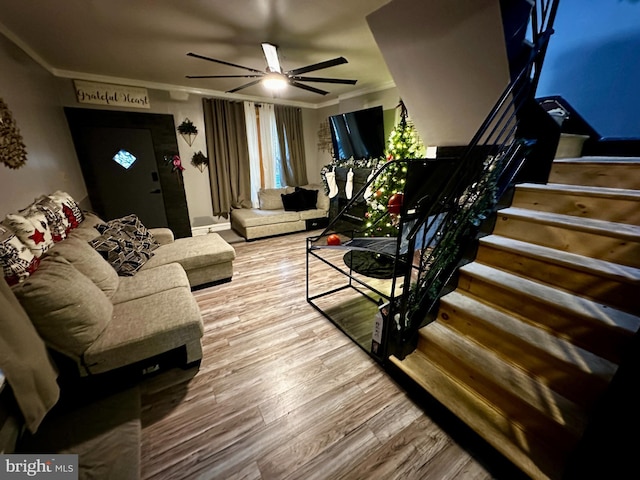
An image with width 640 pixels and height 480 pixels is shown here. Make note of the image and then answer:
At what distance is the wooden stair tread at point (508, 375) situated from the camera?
1065mm

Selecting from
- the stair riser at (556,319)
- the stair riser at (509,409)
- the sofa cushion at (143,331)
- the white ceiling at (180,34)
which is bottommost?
the stair riser at (509,409)

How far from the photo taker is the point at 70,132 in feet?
11.7

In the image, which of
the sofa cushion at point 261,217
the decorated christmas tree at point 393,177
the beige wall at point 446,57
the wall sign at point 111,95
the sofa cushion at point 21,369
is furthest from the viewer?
the sofa cushion at point 261,217

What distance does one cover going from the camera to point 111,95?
3.70 metres

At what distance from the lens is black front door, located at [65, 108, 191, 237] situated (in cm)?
375

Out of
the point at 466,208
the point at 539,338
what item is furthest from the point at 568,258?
the point at 466,208

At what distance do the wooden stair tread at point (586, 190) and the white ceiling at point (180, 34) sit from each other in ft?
5.85

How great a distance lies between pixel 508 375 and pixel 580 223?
3.28ft

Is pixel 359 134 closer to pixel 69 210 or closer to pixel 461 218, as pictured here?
pixel 461 218

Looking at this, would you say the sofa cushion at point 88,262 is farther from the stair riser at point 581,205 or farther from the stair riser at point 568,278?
the stair riser at point 581,205

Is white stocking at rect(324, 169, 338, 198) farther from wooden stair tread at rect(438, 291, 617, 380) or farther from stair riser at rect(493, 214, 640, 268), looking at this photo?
wooden stair tread at rect(438, 291, 617, 380)

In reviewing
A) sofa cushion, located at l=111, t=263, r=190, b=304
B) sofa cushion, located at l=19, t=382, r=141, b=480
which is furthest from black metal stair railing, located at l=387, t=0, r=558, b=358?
sofa cushion, located at l=111, t=263, r=190, b=304

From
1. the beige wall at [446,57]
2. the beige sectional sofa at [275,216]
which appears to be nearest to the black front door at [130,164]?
the beige sectional sofa at [275,216]

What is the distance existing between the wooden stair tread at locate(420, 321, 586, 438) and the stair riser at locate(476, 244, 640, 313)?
52 cm
